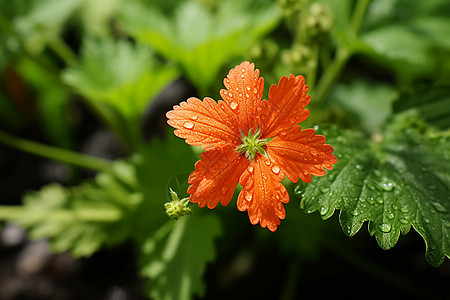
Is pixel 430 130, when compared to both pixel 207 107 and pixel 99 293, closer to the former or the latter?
pixel 207 107

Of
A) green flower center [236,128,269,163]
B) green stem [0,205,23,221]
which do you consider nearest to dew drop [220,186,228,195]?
green flower center [236,128,269,163]

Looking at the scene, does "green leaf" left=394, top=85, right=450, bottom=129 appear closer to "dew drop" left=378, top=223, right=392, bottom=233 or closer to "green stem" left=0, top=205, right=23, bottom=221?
"dew drop" left=378, top=223, right=392, bottom=233

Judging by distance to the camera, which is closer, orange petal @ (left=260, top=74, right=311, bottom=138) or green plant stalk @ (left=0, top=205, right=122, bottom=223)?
orange petal @ (left=260, top=74, right=311, bottom=138)

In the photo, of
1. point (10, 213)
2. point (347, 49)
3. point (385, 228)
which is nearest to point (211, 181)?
point (385, 228)

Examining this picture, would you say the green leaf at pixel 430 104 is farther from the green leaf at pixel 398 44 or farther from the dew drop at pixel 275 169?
the dew drop at pixel 275 169

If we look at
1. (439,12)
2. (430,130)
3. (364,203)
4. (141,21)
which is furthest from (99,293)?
(439,12)

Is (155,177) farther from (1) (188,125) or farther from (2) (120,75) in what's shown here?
(1) (188,125)
